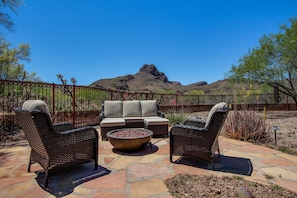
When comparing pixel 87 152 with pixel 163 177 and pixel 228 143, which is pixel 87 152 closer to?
pixel 163 177

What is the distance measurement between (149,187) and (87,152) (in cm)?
104

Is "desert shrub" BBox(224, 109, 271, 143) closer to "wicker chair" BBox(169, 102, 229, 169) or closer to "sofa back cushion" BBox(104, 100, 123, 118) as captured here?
"wicker chair" BBox(169, 102, 229, 169)

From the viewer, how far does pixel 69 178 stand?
2.21 meters

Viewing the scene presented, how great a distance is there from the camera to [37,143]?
6.86 feet

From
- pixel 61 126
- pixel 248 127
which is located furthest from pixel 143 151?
pixel 248 127

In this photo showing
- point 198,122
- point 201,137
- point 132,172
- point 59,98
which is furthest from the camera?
point 59,98

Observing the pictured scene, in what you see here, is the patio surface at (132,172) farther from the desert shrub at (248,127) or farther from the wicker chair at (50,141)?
the desert shrub at (248,127)

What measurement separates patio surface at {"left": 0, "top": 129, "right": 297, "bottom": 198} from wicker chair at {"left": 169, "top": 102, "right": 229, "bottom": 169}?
21 centimetres

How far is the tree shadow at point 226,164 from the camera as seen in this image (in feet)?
7.88

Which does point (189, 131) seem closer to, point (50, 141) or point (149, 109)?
point (50, 141)

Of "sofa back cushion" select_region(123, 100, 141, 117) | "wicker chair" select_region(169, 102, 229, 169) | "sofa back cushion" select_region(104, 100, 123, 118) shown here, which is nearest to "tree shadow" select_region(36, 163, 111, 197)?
"wicker chair" select_region(169, 102, 229, 169)

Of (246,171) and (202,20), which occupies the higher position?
(202,20)

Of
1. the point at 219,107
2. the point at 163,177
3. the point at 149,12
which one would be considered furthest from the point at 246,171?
the point at 149,12

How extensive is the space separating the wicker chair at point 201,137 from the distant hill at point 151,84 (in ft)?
76.8
